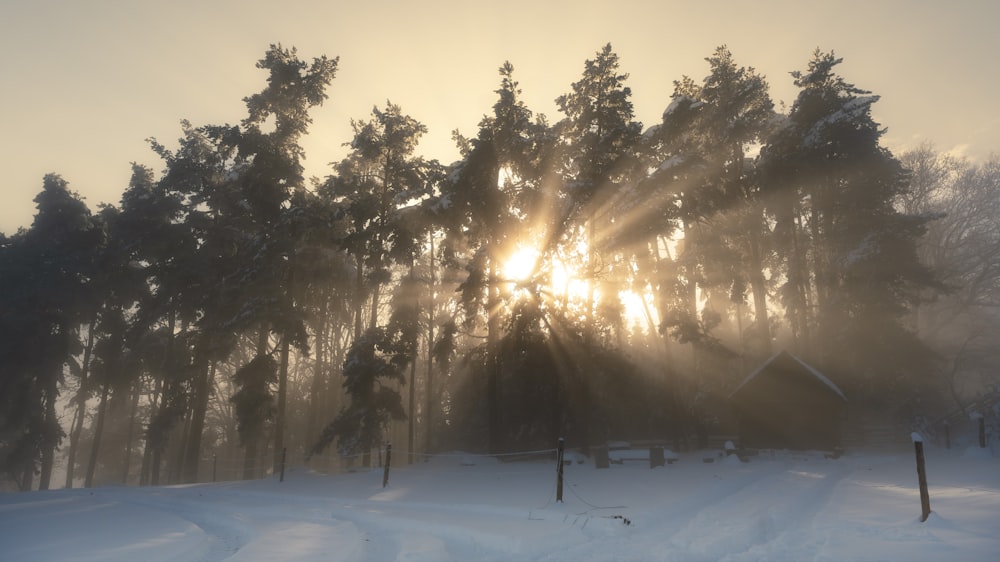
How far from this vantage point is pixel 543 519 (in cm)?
1119

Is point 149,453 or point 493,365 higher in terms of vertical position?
point 493,365

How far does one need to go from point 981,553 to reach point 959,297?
41076 mm

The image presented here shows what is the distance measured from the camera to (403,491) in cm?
1688

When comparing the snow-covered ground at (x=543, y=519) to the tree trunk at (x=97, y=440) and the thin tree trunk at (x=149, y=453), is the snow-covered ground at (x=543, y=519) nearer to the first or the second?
the tree trunk at (x=97, y=440)

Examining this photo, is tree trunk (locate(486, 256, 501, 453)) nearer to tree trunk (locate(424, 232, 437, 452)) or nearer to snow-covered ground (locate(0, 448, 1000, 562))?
snow-covered ground (locate(0, 448, 1000, 562))

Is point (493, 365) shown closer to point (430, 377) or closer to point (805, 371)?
point (430, 377)

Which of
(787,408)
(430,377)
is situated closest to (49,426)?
(430,377)

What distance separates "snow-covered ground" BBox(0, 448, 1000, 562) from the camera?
846 centimetres

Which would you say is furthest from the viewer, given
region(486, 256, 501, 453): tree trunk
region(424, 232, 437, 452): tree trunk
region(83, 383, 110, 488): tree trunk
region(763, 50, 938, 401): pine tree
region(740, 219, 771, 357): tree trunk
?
region(424, 232, 437, 452): tree trunk

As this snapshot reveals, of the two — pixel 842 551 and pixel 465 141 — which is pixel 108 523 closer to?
pixel 842 551

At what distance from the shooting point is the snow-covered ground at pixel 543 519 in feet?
27.8

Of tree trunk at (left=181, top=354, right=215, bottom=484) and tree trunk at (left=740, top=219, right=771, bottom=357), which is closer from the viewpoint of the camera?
tree trunk at (left=181, top=354, right=215, bottom=484)

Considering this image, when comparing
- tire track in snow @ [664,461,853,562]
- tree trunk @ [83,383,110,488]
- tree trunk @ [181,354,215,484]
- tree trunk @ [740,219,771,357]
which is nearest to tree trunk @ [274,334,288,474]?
tree trunk @ [181,354,215,484]

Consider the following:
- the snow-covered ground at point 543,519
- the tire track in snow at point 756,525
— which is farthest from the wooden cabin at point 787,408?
the tire track in snow at point 756,525
